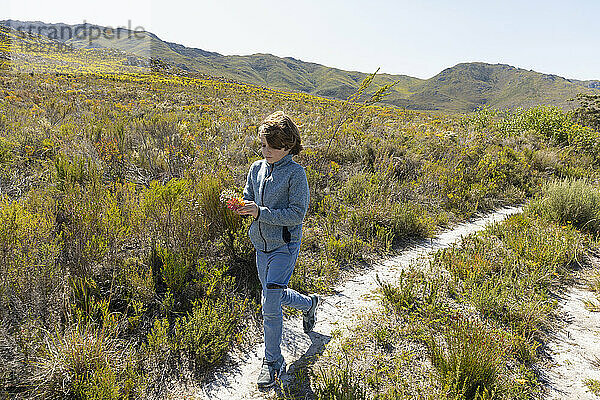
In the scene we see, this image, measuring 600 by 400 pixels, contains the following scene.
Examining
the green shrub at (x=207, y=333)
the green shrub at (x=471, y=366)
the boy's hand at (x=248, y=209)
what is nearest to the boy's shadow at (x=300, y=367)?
the green shrub at (x=207, y=333)

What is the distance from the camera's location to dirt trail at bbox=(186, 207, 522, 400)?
8.13 feet

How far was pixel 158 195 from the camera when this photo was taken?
3648mm

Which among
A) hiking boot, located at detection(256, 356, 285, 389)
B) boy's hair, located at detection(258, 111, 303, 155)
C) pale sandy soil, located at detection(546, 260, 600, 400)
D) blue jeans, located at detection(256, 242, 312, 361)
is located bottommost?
hiking boot, located at detection(256, 356, 285, 389)

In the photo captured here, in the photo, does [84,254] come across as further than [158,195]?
No

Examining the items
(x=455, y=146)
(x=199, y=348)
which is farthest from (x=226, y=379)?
(x=455, y=146)

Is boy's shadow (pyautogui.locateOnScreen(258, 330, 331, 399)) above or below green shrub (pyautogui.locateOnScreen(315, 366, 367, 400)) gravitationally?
below

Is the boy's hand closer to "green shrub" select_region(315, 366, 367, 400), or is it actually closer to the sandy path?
"green shrub" select_region(315, 366, 367, 400)

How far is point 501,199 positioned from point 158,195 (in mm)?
7577

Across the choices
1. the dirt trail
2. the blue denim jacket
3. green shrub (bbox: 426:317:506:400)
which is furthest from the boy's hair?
green shrub (bbox: 426:317:506:400)

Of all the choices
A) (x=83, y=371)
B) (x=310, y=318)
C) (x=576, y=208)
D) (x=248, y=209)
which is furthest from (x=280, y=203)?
(x=576, y=208)

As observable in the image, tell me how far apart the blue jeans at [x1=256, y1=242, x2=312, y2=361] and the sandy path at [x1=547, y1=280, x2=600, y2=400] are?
2.20m

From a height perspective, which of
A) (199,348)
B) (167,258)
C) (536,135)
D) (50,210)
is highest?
(536,135)

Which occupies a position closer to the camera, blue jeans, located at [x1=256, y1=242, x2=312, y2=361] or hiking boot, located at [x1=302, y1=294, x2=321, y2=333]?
blue jeans, located at [x1=256, y1=242, x2=312, y2=361]

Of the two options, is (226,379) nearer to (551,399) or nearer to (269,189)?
(269,189)
